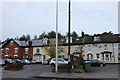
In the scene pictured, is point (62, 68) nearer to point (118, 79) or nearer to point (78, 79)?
point (78, 79)

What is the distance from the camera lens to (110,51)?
53.7 meters

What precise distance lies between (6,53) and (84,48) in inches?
1038

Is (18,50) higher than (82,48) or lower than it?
lower

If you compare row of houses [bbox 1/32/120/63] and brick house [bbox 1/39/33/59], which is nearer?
row of houses [bbox 1/32/120/63]

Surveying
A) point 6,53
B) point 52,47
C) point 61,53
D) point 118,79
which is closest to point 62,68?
point 118,79

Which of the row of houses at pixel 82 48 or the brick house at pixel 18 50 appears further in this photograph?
the brick house at pixel 18 50

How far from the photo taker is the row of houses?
5359 centimetres

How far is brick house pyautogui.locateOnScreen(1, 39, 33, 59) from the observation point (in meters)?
63.9

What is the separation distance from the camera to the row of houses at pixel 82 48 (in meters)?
53.6

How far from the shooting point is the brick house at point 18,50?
63.9 meters

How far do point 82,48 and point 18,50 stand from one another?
69.1 feet

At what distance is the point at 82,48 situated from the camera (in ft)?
183

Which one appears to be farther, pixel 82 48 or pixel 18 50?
pixel 18 50

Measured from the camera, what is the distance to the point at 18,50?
64.1 meters
